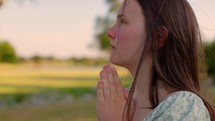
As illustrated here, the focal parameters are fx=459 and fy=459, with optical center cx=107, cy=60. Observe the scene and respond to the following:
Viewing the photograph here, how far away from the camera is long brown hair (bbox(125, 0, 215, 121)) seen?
1367 mm

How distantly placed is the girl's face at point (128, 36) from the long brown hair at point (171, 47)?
0.02 meters

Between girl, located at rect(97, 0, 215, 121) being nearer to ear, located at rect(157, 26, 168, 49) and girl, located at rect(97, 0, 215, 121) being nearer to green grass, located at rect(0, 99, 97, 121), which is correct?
ear, located at rect(157, 26, 168, 49)

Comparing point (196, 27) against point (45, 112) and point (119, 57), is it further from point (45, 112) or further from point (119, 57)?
point (45, 112)

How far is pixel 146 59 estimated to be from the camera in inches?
54.6

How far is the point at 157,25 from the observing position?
137cm

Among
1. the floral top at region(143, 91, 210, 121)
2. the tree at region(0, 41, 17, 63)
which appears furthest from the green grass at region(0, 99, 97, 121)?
the tree at region(0, 41, 17, 63)

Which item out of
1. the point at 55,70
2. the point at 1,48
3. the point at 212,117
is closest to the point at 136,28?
the point at 212,117

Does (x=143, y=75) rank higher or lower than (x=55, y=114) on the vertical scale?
higher

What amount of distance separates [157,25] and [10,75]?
33245 mm

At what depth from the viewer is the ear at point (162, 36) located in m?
1.37

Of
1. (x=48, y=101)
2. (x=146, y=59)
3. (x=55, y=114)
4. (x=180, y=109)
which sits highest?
(x=146, y=59)

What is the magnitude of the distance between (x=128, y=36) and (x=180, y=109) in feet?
0.88

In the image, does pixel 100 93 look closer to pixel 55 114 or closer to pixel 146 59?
pixel 146 59

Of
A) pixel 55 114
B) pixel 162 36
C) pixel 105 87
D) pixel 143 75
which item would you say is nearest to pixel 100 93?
pixel 105 87
